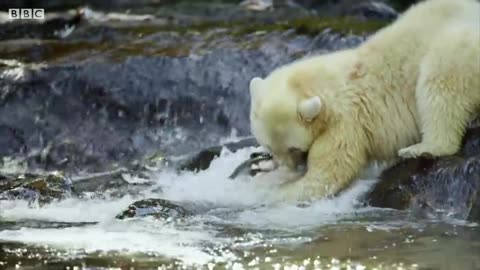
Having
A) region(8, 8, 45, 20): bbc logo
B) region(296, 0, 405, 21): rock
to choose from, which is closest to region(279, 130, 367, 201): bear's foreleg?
region(296, 0, 405, 21): rock

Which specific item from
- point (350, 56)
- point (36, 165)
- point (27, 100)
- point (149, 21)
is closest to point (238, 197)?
point (350, 56)

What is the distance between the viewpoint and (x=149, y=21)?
15.8 m

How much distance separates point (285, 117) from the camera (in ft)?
23.5

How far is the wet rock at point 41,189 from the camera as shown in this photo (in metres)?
7.71

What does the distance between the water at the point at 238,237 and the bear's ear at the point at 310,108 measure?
646mm

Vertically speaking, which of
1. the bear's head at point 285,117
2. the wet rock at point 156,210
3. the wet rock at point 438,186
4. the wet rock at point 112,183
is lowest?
the wet rock at point 112,183

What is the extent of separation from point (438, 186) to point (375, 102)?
34.0 inches

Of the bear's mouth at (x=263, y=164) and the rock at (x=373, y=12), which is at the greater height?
the rock at (x=373, y=12)

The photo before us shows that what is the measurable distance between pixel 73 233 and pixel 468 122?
3105mm

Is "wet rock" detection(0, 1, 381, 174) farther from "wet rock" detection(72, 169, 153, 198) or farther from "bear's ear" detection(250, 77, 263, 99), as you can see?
"bear's ear" detection(250, 77, 263, 99)

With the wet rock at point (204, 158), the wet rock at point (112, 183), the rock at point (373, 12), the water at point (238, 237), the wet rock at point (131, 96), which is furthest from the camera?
the rock at point (373, 12)

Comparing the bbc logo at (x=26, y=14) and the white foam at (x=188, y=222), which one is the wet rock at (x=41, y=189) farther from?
the bbc logo at (x=26, y=14)

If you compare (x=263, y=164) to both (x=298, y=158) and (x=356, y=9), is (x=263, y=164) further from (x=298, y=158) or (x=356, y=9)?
(x=356, y=9)

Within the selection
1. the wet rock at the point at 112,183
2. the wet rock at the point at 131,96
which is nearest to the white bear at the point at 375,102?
the wet rock at the point at 112,183
